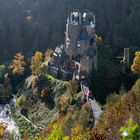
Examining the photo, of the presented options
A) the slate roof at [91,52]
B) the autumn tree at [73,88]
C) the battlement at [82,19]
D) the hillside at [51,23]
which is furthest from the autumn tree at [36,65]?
the hillside at [51,23]

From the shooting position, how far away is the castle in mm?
65250

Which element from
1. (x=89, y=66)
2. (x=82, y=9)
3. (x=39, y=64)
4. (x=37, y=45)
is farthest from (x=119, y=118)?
(x=82, y=9)

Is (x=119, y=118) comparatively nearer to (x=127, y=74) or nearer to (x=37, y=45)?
(x=127, y=74)

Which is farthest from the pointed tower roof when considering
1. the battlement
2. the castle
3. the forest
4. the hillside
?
the hillside

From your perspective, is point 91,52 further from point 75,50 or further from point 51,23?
point 51,23

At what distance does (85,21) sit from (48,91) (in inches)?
519

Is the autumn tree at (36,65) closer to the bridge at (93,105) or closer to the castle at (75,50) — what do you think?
the castle at (75,50)

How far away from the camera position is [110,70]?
210 ft

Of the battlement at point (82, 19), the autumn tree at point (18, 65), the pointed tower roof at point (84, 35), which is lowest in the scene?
the autumn tree at point (18, 65)

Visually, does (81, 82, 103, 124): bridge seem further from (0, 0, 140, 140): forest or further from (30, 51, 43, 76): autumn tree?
(30, 51, 43, 76): autumn tree

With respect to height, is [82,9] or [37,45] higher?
[82,9]

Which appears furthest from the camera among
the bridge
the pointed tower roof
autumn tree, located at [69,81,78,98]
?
the pointed tower roof

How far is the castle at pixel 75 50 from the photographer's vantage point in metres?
65.2

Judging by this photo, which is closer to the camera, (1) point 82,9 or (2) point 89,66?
(2) point 89,66
